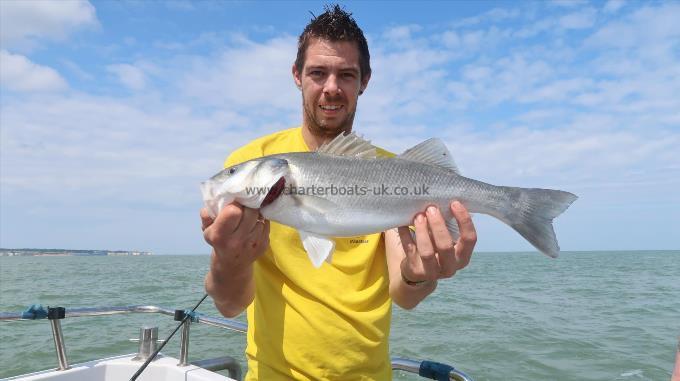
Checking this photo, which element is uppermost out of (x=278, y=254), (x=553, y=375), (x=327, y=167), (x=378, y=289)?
(x=327, y=167)

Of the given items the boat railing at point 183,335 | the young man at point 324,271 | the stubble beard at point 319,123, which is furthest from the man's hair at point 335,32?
the boat railing at point 183,335

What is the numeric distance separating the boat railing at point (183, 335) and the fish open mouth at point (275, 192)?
6.08ft

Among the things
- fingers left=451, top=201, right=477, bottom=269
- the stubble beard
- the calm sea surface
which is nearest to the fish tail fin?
fingers left=451, top=201, right=477, bottom=269

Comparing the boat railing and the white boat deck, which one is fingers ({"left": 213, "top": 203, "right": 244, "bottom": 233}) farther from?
the white boat deck

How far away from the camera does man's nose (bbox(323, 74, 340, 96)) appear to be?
3.43 m

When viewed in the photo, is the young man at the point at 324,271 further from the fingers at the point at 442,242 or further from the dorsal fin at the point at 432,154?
the dorsal fin at the point at 432,154

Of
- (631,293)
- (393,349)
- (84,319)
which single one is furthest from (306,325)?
(631,293)

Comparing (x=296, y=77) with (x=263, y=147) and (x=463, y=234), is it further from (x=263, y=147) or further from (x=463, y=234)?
(x=463, y=234)

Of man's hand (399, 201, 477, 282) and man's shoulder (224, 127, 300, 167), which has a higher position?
man's shoulder (224, 127, 300, 167)

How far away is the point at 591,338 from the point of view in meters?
14.4

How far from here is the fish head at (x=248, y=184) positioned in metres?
2.83

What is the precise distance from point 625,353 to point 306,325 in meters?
13.4

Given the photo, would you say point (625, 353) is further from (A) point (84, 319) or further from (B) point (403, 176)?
(A) point (84, 319)

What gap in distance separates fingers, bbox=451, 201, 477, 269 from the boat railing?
1.11 meters
